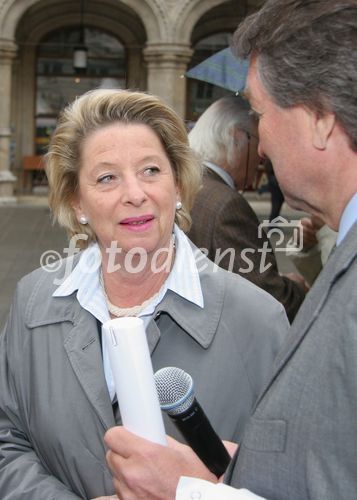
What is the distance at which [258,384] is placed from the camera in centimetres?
233

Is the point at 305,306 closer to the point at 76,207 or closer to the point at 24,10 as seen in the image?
the point at 76,207

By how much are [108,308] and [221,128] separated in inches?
65.5

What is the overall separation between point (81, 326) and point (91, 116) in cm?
68

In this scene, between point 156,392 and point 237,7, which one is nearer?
point 156,392

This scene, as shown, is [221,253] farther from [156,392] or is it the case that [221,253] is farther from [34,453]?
[156,392]

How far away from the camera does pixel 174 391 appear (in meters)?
1.62

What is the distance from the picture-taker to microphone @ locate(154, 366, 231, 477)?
5.21ft

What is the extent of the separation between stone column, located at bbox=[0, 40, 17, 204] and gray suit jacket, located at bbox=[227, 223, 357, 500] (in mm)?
16054

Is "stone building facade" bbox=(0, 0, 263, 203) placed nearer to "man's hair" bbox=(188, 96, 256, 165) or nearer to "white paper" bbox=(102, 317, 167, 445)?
"man's hair" bbox=(188, 96, 256, 165)

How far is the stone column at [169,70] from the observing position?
53.9 ft

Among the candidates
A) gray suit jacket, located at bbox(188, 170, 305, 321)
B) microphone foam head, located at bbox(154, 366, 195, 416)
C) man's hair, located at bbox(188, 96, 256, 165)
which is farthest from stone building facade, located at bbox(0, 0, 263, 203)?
microphone foam head, located at bbox(154, 366, 195, 416)

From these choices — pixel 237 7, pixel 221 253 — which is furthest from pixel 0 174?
pixel 221 253

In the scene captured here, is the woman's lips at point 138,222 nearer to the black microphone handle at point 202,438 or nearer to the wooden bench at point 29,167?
the black microphone handle at point 202,438

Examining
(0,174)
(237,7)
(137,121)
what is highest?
(237,7)
